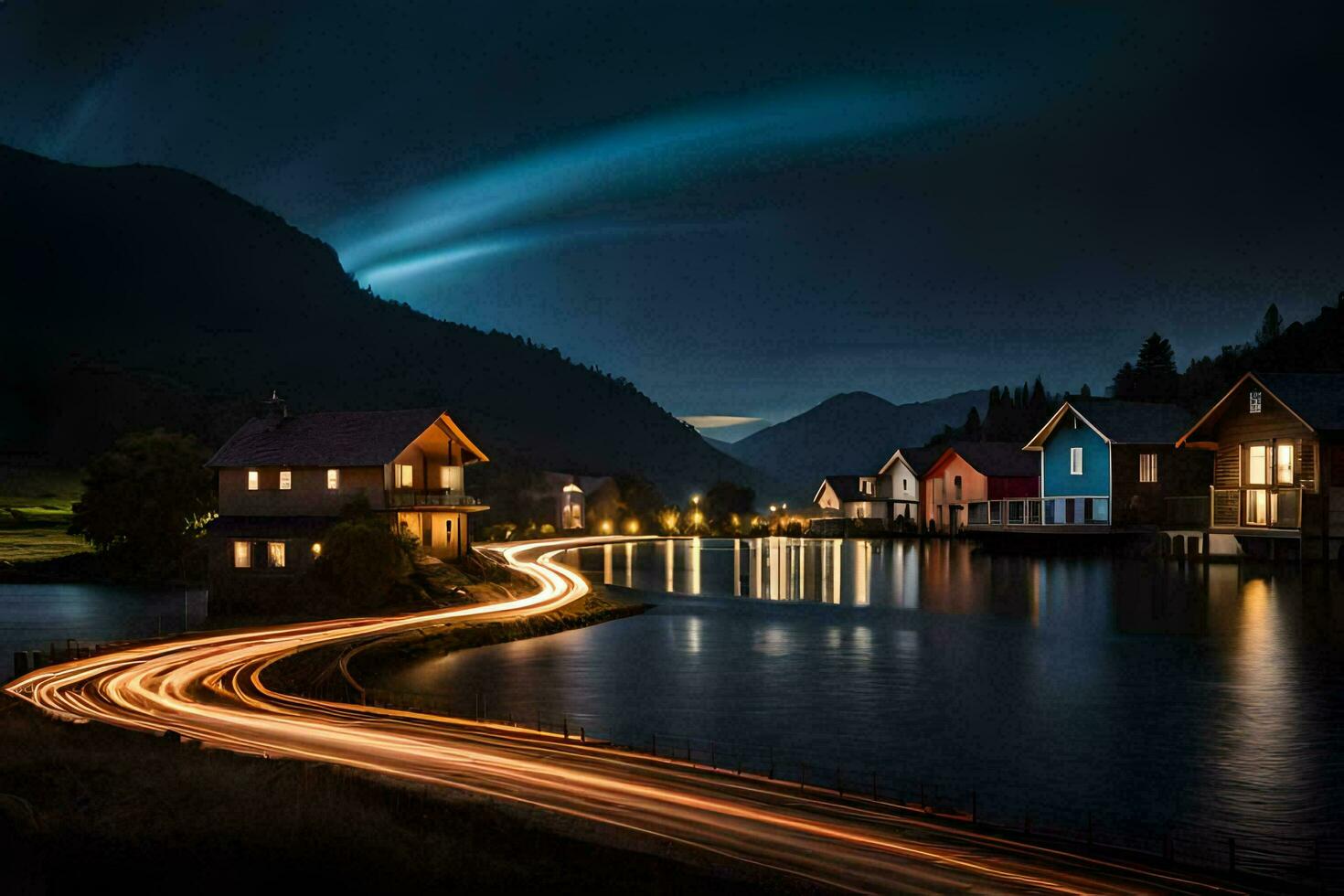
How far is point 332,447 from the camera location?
62.8m

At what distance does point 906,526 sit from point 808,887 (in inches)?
4678

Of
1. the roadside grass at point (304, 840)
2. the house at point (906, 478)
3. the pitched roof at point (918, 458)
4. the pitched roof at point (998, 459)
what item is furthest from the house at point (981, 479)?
the roadside grass at point (304, 840)

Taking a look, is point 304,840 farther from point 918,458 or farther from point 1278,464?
point 918,458

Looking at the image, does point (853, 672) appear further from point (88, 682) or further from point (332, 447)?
point (332, 447)

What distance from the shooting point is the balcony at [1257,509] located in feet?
223

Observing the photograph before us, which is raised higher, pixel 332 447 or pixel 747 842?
pixel 332 447

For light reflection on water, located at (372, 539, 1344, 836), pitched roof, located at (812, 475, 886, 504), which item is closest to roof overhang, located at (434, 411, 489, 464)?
light reflection on water, located at (372, 539, 1344, 836)

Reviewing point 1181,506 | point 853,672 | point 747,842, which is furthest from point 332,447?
point 1181,506

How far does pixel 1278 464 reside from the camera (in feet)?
227

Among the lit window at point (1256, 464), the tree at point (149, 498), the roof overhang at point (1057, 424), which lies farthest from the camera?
the tree at point (149, 498)

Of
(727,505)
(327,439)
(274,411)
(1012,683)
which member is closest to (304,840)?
(1012,683)

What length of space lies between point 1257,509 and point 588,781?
205 feet

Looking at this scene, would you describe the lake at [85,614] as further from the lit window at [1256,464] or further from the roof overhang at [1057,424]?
the roof overhang at [1057,424]

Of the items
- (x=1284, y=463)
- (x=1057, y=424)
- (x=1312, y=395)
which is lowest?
(x=1284, y=463)
